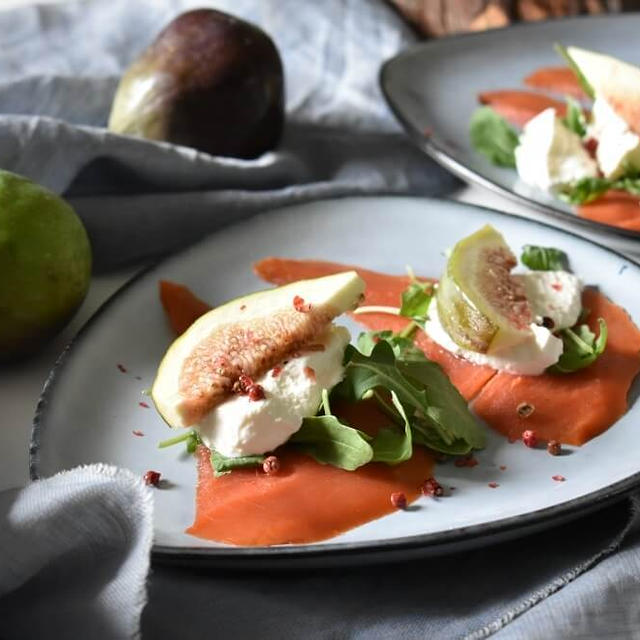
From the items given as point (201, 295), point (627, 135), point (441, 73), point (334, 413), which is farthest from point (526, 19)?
point (334, 413)

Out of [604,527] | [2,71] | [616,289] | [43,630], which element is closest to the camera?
[43,630]

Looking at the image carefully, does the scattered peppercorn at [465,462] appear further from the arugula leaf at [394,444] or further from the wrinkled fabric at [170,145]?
the wrinkled fabric at [170,145]

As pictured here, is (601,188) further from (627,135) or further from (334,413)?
(334,413)

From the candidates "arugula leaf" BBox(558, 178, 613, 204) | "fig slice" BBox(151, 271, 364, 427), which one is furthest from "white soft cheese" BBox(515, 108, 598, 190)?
"fig slice" BBox(151, 271, 364, 427)

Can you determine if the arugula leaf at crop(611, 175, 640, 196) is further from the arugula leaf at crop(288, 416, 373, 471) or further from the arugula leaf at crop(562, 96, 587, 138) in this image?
the arugula leaf at crop(288, 416, 373, 471)

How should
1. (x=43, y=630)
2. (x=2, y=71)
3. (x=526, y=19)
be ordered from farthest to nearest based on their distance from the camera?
1. (x=526, y=19)
2. (x=2, y=71)
3. (x=43, y=630)

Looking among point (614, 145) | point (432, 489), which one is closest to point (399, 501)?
point (432, 489)

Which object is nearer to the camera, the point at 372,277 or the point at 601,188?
the point at 372,277
